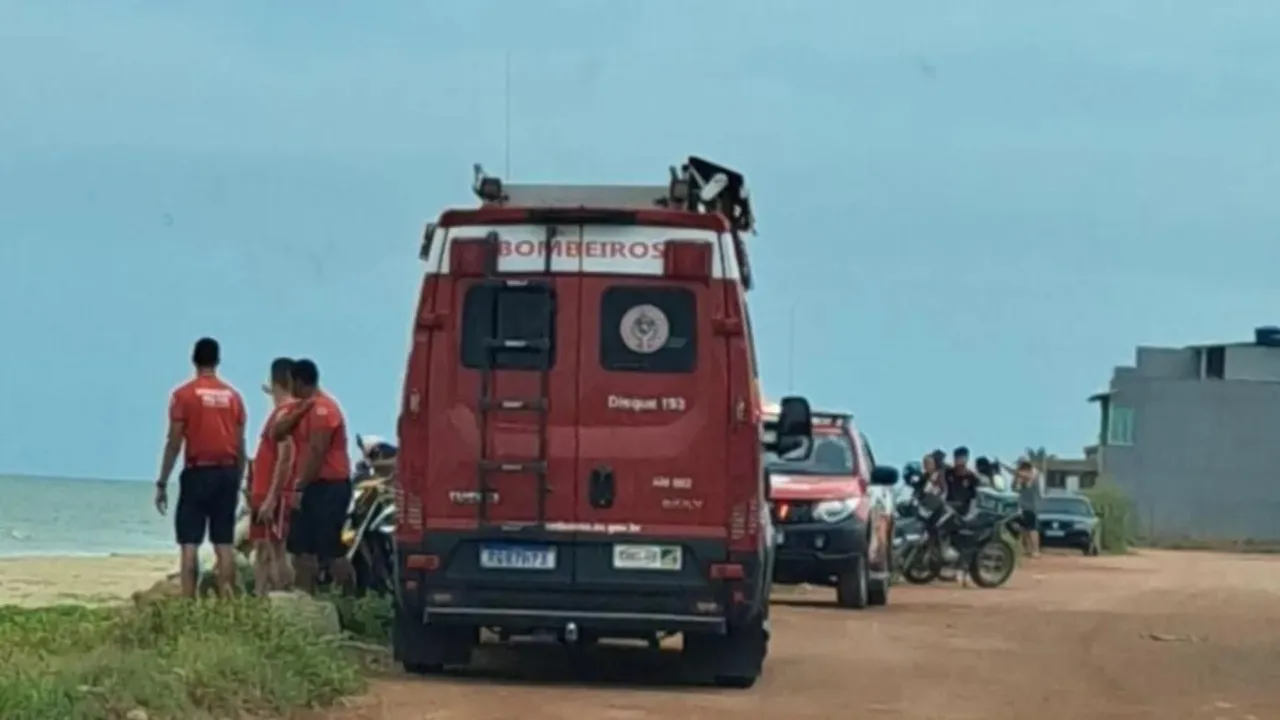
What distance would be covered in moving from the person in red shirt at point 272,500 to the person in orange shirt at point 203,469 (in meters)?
0.31

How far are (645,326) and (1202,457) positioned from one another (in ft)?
214

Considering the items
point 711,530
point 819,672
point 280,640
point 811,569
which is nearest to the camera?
point 280,640

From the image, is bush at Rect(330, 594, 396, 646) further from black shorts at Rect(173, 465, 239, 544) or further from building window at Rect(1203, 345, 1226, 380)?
building window at Rect(1203, 345, 1226, 380)

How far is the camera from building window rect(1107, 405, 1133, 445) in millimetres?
79000

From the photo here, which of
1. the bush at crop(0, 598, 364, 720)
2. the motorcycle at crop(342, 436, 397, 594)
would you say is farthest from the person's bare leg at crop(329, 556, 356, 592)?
the bush at crop(0, 598, 364, 720)

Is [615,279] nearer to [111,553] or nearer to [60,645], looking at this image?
[60,645]

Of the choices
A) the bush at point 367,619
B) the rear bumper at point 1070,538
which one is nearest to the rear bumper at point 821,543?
the bush at point 367,619

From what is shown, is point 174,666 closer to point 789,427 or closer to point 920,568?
point 789,427

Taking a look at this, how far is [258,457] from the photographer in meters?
16.5

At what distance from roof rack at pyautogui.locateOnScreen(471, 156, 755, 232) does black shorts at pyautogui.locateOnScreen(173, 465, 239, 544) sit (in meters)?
2.87

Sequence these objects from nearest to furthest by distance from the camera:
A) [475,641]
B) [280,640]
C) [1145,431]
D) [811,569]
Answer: [280,640] → [475,641] → [811,569] → [1145,431]

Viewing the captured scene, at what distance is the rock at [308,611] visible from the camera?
1331 cm

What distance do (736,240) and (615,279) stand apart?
2.70 feet

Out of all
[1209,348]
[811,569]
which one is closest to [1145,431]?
[1209,348]
